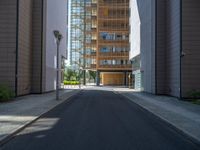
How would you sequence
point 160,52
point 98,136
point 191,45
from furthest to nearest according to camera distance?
1. point 160,52
2. point 191,45
3. point 98,136

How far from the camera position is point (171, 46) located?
36.3 m

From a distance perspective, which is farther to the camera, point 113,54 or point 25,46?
point 113,54

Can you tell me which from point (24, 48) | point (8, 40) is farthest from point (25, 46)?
point (8, 40)

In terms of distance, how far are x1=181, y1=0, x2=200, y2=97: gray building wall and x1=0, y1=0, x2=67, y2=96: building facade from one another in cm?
1441

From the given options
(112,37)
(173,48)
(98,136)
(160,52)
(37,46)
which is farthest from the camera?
(112,37)

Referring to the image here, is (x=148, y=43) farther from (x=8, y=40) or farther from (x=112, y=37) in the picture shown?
(x=112, y=37)

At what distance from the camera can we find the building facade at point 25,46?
32.2 meters

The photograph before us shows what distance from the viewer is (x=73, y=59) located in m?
142

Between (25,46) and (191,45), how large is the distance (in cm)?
1583

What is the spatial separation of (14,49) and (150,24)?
17.9 metres

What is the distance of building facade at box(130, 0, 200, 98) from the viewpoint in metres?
31.6

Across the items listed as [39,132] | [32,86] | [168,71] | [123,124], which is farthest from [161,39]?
[39,132]

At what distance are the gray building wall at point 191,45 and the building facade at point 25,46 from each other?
14.4m

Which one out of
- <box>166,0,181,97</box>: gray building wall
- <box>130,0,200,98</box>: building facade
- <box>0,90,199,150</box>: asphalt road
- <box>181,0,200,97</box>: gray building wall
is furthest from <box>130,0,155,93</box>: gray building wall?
<box>0,90,199,150</box>: asphalt road
